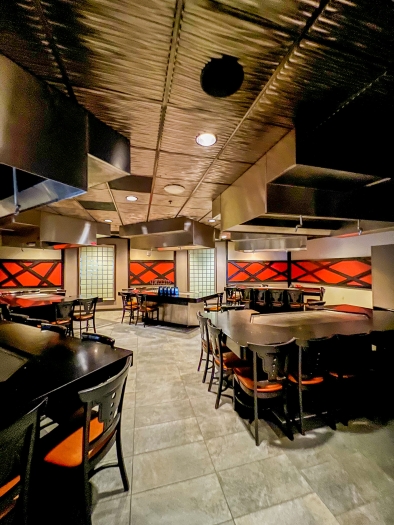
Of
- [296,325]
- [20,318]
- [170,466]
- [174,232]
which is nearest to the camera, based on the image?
[170,466]

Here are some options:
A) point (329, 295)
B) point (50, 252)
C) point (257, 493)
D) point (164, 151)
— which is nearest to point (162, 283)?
point (50, 252)

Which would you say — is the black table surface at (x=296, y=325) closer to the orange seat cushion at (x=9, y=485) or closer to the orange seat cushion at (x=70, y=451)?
the orange seat cushion at (x=70, y=451)

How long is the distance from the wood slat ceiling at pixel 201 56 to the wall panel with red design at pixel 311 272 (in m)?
6.32

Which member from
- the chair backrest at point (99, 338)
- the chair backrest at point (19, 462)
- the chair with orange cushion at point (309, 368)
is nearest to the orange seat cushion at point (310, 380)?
the chair with orange cushion at point (309, 368)

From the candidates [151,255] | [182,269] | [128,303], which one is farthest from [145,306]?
[151,255]

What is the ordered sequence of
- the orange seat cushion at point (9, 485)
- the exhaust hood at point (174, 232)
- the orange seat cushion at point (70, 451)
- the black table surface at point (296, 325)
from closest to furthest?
the orange seat cushion at point (9, 485), the orange seat cushion at point (70, 451), the black table surface at point (296, 325), the exhaust hood at point (174, 232)

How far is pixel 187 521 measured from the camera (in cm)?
140

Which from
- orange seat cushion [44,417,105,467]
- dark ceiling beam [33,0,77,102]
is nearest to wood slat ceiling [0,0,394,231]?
dark ceiling beam [33,0,77,102]

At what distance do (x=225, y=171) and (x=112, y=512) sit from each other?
3.23 meters

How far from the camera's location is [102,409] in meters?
1.27

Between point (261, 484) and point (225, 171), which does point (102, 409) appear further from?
point (225, 171)

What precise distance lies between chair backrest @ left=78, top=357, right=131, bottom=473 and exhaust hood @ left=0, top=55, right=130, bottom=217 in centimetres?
128

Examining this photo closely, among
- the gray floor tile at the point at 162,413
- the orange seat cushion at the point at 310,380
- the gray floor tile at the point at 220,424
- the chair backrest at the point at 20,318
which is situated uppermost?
the chair backrest at the point at 20,318

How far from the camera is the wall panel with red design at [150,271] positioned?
29.7 feet
